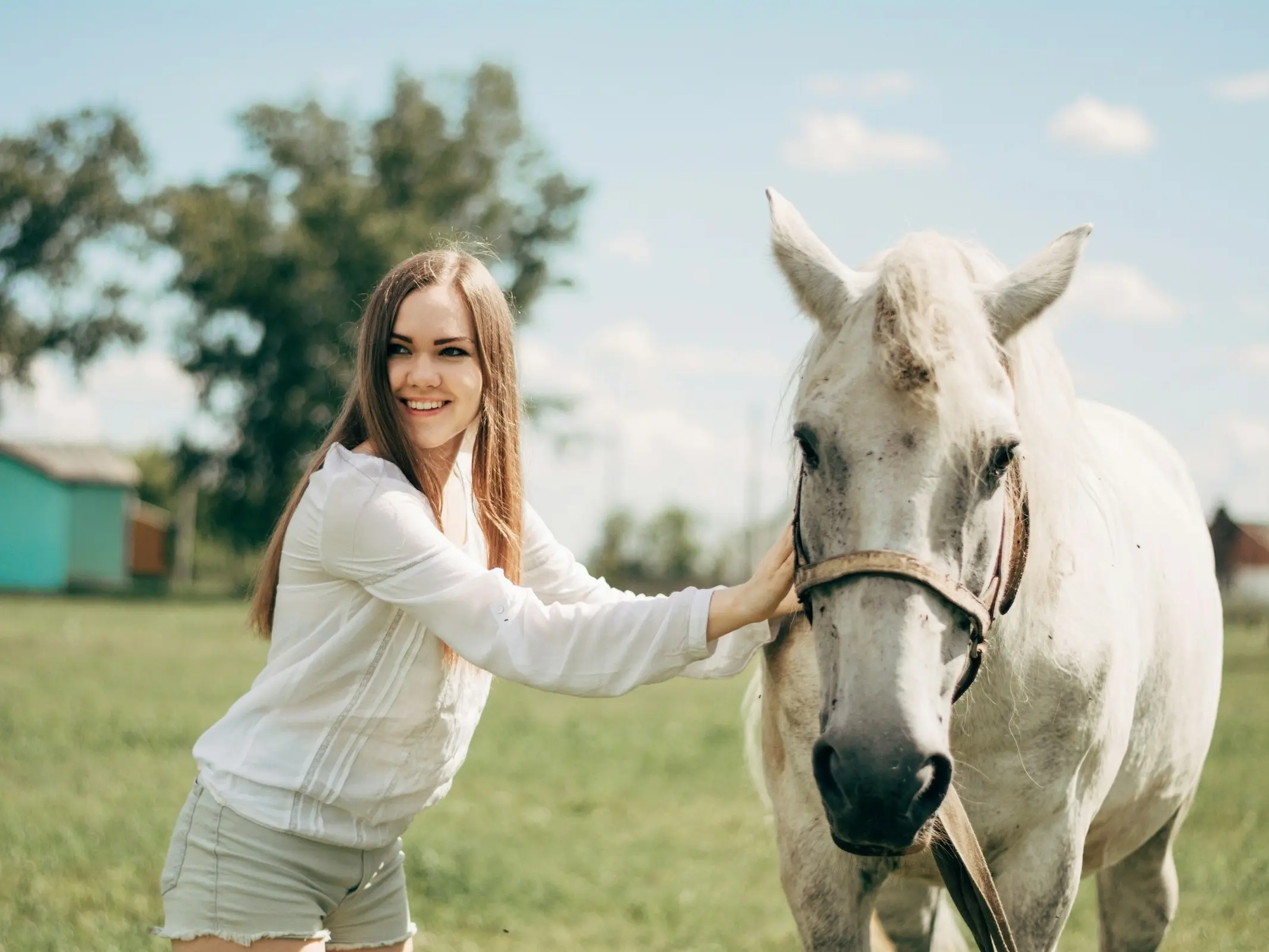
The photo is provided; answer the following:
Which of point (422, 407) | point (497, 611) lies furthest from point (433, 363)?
point (497, 611)

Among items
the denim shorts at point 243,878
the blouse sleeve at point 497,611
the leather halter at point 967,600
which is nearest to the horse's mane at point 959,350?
the leather halter at point 967,600

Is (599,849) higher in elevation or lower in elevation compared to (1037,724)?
lower

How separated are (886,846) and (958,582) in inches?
17.9

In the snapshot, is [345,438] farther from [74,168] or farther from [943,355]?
[74,168]

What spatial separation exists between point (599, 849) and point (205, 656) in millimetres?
10862

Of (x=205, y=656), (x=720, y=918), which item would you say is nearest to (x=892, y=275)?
(x=720, y=918)

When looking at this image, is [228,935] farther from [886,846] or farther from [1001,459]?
[1001,459]

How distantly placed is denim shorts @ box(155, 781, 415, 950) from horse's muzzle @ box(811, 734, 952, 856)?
1.09 metres

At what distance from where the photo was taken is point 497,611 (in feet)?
7.59

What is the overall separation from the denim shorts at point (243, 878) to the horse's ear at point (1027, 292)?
66.5 inches

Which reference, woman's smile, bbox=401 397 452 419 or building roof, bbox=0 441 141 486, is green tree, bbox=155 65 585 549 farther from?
woman's smile, bbox=401 397 452 419

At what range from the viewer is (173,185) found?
31750mm

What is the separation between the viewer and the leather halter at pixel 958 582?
195cm

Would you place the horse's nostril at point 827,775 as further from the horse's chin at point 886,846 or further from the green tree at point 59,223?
the green tree at point 59,223
